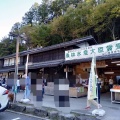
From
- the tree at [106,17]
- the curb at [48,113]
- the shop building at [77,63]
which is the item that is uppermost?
the tree at [106,17]

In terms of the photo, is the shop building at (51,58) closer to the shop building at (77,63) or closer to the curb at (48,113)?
the shop building at (77,63)

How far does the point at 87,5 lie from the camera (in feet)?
97.1

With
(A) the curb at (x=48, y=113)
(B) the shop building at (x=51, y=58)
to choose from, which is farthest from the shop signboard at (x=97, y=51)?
(A) the curb at (x=48, y=113)

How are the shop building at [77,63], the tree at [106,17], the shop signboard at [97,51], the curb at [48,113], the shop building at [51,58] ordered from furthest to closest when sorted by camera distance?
1. the tree at [106,17]
2. the shop building at [51,58]
3. the shop building at [77,63]
4. the shop signboard at [97,51]
5. the curb at [48,113]

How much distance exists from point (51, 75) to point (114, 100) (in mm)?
8073

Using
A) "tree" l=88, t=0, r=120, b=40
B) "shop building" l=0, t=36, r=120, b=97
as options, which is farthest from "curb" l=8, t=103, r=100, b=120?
"tree" l=88, t=0, r=120, b=40

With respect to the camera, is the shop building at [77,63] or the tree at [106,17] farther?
the tree at [106,17]

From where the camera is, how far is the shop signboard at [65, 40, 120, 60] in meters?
12.1

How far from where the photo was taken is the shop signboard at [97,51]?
12052 millimetres

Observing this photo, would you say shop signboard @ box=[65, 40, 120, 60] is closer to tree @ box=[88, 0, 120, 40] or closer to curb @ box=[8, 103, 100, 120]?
curb @ box=[8, 103, 100, 120]

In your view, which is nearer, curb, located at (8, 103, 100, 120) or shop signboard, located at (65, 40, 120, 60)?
curb, located at (8, 103, 100, 120)

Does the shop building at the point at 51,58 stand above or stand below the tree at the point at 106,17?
below

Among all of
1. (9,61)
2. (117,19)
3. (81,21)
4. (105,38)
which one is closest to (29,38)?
(9,61)

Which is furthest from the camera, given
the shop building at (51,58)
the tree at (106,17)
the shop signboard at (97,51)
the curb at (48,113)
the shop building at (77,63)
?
the tree at (106,17)
